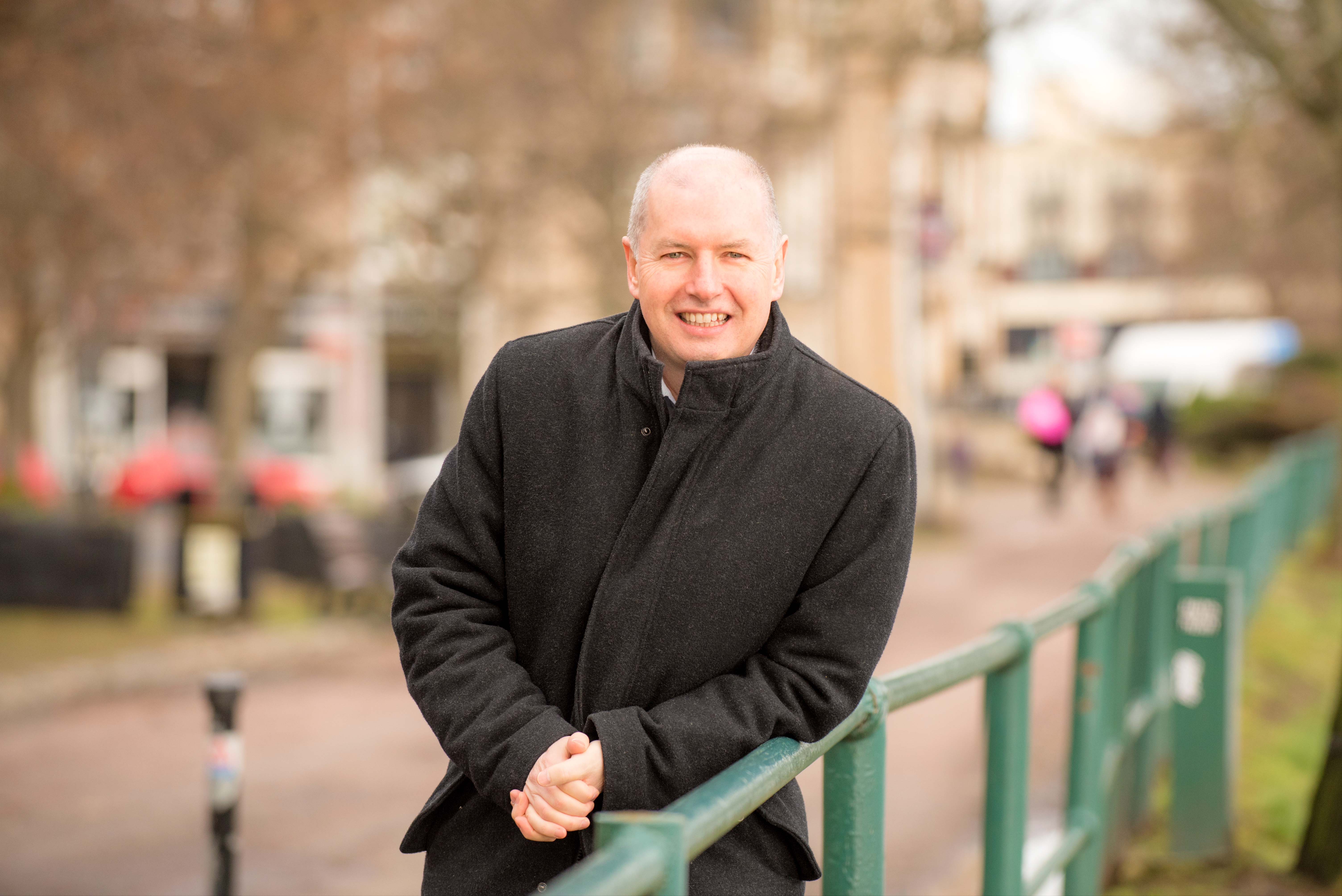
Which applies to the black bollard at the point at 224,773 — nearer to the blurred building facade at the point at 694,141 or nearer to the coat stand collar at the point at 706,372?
the coat stand collar at the point at 706,372

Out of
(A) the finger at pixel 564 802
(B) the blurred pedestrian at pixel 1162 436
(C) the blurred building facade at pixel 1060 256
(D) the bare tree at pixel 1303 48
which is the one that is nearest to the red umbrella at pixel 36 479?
(C) the blurred building facade at pixel 1060 256

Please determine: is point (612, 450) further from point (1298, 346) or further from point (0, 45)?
point (1298, 346)

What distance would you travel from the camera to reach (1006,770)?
10.9 feet

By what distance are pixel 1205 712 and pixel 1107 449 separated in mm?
15214

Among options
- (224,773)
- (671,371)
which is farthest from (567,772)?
(224,773)

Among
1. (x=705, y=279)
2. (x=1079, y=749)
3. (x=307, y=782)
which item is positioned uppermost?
(x=705, y=279)

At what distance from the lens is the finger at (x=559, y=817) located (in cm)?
204

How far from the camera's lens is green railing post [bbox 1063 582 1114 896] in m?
4.25

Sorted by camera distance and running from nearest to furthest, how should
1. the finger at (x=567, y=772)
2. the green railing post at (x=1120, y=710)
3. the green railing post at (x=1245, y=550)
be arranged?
the finger at (x=567, y=772)
the green railing post at (x=1120, y=710)
the green railing post at (x=1245, y=550)

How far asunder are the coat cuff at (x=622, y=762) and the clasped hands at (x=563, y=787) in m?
0.01

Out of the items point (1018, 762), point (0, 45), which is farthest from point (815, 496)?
point (0, 45)

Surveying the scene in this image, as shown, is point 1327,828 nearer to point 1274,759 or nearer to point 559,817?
point 1274,759

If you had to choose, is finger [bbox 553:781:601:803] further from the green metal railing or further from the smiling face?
the smiling face

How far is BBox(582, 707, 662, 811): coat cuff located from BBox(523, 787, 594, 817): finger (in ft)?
0.10
